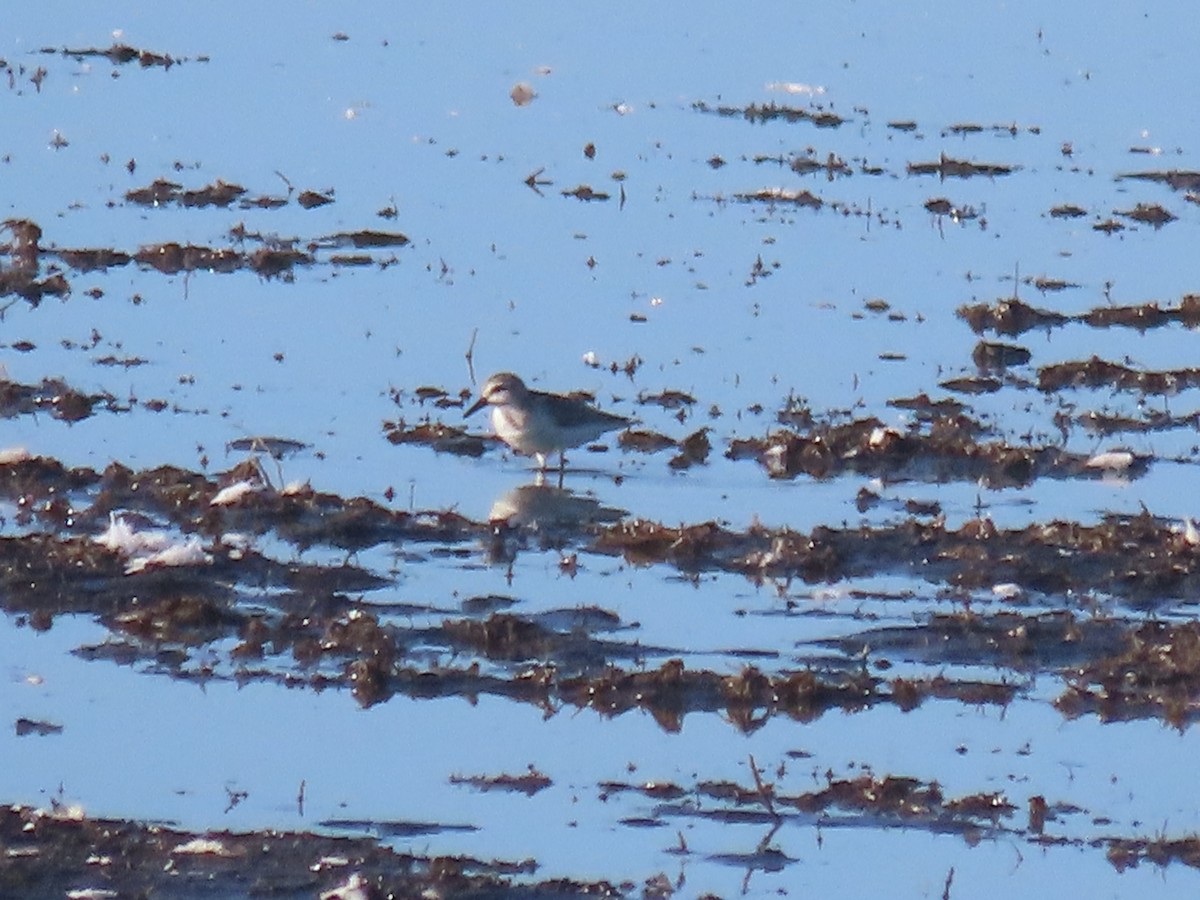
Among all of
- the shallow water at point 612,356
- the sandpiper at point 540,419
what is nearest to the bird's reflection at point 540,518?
the shallow water at point 612,356

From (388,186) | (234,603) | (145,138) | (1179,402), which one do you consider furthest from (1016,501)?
(145,138)

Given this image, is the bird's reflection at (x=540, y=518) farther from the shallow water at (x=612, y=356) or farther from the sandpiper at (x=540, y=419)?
the sandpiper at (x=540, y=419)

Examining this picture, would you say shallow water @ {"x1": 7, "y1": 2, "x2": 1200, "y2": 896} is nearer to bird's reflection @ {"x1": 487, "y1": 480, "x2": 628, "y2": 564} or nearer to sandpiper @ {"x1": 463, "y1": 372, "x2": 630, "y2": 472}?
bird's reflection @ {"x1": 487, "y1": 480, "x2": 628, "y2": 564}

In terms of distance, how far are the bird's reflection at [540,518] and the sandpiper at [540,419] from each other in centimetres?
23

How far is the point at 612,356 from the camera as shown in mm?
16562

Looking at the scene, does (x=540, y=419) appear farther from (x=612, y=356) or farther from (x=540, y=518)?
(x=612, y=356)

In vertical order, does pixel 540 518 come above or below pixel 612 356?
below

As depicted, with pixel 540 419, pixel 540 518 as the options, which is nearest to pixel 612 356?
pixel 540 419

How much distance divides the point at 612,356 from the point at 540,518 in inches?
156

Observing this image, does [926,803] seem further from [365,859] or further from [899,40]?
[899,40]

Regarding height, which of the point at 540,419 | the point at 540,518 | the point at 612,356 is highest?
the point at 612,356

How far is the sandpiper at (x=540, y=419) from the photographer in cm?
1352

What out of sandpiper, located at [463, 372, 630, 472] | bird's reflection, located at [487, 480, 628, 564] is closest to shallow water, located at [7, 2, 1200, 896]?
bird's reflection, located at [487, 480, 628, 564]

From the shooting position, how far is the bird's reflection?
1223cm
